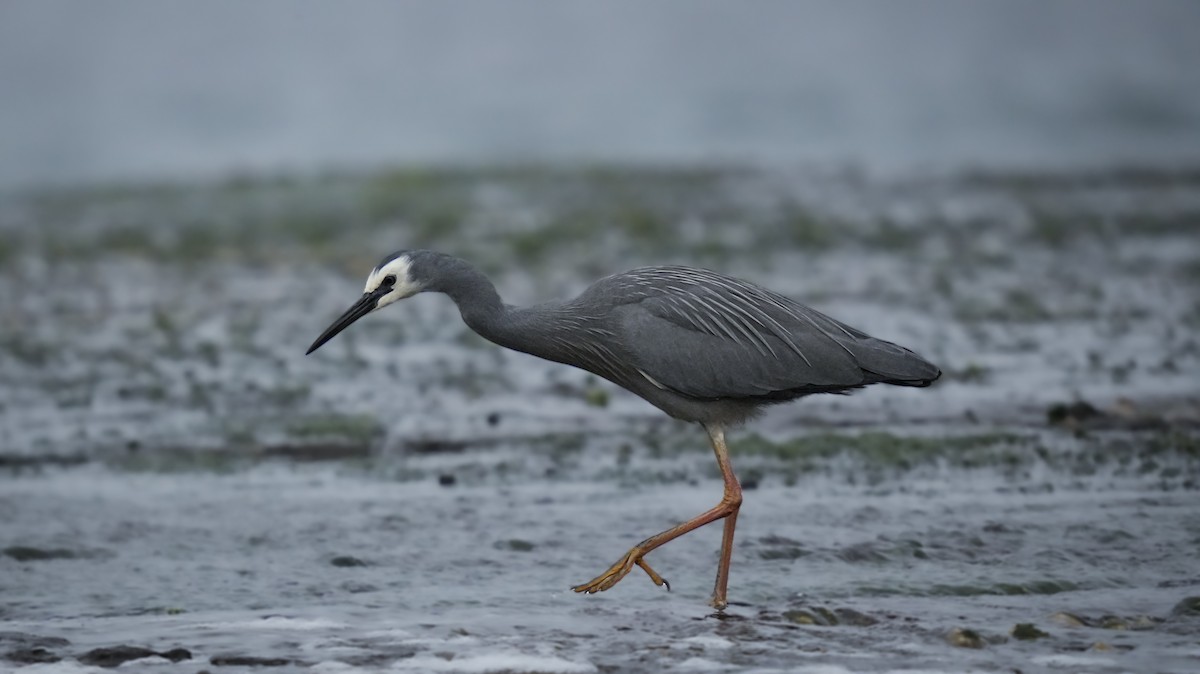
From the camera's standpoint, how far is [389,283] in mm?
7391

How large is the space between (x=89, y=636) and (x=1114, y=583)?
392 centimetres

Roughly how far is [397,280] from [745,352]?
1.52 meters

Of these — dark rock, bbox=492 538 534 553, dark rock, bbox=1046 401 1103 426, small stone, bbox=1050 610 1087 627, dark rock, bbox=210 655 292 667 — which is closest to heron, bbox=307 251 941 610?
dark rock, bbox=492 538 534 553

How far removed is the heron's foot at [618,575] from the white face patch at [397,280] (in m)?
1.46

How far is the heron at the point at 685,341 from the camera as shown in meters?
7.31

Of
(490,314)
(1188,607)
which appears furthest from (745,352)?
(1188,607)

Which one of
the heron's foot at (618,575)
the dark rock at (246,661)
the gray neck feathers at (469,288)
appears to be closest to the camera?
the dark rock at (246,661)

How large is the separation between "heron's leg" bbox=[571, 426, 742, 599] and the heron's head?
57.7 inches

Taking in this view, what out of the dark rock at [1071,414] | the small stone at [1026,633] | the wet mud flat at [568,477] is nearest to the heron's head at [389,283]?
the wet mud flat at [568,477]

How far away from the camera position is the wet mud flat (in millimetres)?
6238

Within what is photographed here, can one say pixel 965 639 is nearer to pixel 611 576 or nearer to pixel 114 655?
pixel 611 576

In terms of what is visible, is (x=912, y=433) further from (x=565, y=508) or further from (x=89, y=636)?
(x=89, y=636)

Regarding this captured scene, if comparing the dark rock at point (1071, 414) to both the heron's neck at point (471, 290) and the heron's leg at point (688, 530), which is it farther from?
the heron's neck at point (471, 290)

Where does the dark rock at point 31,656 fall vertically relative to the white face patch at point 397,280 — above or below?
below
